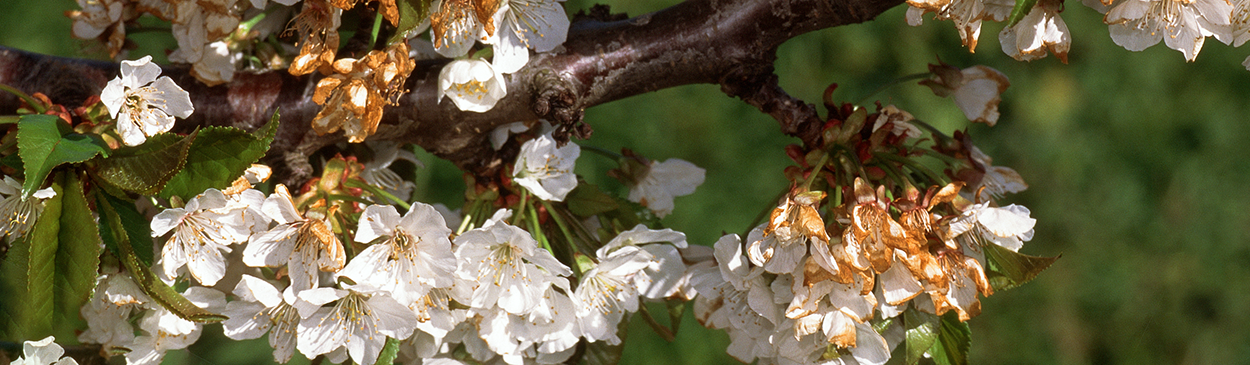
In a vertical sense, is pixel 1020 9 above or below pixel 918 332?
above

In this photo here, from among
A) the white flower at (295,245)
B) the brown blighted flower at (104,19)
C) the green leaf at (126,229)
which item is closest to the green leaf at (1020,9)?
the white flower at (295,245)

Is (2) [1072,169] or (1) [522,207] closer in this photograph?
(1) [522,207]

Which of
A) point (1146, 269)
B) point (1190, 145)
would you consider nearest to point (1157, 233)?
point (1146, 269)

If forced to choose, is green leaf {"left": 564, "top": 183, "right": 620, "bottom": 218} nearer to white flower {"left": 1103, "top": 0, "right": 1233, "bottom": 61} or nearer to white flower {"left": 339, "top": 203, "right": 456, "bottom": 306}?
white flower {"left": 339, "top": 203, "right": 456, "bottom": 306}

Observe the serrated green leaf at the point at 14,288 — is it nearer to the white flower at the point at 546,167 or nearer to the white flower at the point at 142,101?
the white flower at the point at 142,101

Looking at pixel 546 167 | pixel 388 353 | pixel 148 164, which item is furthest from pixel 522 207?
pixel 148 164

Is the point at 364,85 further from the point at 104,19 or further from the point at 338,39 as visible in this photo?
the point at 104,19
